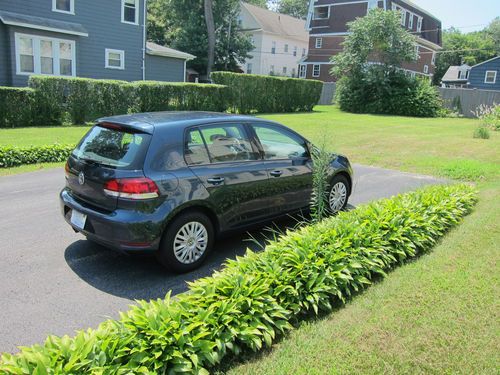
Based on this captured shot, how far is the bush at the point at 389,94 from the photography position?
28297 mm

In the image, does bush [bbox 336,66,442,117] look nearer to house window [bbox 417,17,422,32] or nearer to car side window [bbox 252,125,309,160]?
house window [bbox 417,17,422,32]

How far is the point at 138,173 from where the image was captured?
13.8 feet

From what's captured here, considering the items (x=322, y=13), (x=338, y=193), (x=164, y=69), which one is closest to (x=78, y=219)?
(x=338, y=193)

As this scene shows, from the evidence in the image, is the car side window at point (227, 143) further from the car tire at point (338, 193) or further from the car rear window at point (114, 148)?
the car tire at point (338, 193)

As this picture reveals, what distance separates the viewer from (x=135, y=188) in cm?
416

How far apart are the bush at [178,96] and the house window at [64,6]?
6.86 meters

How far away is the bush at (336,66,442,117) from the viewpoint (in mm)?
28297

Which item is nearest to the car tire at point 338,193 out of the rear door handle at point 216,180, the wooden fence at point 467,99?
the rear door handle at point 216,180

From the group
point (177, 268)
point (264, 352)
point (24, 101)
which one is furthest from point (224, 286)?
point (24, 101)

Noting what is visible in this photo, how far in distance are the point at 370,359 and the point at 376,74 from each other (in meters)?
28.3

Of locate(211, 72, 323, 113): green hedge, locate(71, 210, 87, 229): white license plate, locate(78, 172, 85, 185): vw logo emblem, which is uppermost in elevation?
locate(211, 72, 323, 113): green hedge

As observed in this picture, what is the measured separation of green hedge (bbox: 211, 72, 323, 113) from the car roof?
59.7ft

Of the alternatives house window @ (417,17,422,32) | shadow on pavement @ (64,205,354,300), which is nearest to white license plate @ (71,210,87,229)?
shadow on pavement @ (64,205,354,300)

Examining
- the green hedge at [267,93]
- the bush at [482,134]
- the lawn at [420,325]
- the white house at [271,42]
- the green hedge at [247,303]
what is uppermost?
the white house at [271,42]
